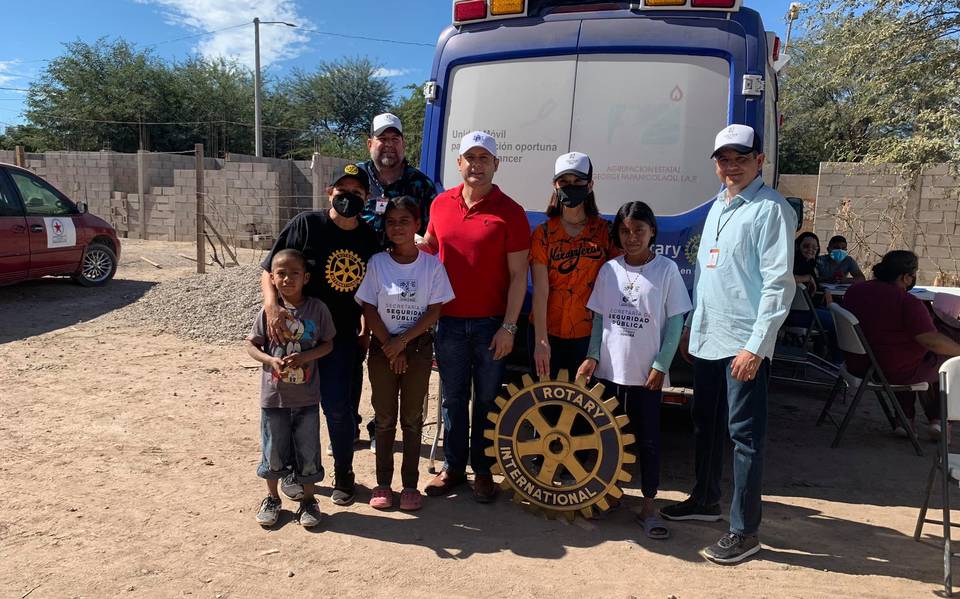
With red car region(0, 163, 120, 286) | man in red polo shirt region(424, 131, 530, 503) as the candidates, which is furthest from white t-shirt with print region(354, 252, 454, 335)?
red car region(0, 163, 120, 286)

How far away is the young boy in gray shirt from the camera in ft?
10.3

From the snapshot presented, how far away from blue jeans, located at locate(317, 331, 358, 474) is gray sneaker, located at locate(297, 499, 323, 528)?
0.88 feet

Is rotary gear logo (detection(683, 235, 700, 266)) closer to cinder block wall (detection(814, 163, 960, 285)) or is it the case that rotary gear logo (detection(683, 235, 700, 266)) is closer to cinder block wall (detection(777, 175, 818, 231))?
cinder block wall (detection(814, 163, 960, 285))

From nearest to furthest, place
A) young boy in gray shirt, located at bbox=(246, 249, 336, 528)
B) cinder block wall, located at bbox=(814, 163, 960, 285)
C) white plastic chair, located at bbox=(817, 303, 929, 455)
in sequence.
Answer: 1. young boy in gray shirt, located at bbox=(246, 249, 336, 528)
2. white plastic chair, located at bbox=(817, 303, 929, 455)
3. cinder block wall, located at bbox=(814, 163, 960, 285)

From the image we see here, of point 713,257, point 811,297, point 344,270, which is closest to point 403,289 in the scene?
point 344,270

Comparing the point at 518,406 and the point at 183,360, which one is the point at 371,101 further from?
the point at 518,406

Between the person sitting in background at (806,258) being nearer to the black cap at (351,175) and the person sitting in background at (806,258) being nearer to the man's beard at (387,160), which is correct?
the man's beard at (387,160)

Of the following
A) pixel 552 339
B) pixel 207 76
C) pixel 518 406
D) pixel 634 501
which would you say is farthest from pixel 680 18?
pixel 207 76

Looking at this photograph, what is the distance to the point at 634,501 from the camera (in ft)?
11.9

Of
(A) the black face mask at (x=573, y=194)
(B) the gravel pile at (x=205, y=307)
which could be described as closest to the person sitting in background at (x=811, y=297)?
(A) the black face mask at (x=573, y=194)

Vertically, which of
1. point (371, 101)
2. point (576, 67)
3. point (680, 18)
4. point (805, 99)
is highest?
point (371, 101)

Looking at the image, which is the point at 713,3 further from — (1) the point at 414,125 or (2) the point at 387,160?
(1) the point at 414,125

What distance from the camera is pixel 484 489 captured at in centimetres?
355

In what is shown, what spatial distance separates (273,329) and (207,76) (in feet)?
114
